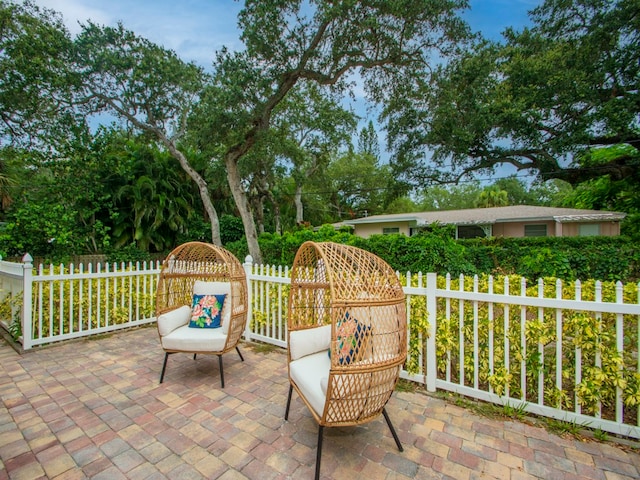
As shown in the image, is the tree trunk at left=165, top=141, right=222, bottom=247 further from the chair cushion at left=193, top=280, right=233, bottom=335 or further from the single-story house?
the single-story house

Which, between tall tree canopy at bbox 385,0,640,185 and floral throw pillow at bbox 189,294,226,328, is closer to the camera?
floral throw pillow at bbox 189,294,226,328

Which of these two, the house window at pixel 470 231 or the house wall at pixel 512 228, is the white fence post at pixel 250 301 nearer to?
the house window at pixel 470 231

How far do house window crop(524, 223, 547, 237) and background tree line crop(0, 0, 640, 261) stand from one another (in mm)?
3143

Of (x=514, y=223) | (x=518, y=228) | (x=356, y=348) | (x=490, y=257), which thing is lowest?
(x=356, y=348)

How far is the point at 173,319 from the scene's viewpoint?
11.1 ft

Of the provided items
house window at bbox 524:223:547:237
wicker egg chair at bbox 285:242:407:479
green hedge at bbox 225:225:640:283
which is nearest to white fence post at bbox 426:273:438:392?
wicker egg chair at bbox 285:242:407:479

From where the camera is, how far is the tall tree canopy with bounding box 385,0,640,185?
8133 millimetres

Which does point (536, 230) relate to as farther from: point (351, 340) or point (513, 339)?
point (351, 340)

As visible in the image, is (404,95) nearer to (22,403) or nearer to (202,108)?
(202,108)

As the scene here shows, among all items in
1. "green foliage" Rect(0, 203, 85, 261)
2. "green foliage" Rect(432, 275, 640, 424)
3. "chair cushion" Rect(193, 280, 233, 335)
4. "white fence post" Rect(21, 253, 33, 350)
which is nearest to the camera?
"green foliage" Rect(432, 275, 640, 424)

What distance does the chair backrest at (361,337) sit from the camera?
1819mm

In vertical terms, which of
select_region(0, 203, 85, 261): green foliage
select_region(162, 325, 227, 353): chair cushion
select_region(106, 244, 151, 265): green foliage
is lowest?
select_region(162, 325, 227, 353): chair cushion

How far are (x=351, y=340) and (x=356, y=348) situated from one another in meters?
0.06

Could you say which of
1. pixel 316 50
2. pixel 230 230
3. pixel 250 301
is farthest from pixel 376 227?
pixel 250 301
